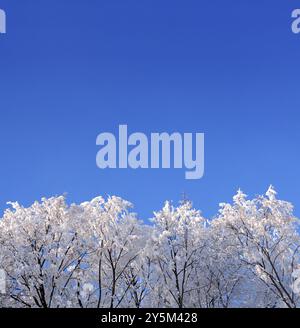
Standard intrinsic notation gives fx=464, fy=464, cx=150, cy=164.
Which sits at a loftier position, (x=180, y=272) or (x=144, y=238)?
(x=144, y=238)

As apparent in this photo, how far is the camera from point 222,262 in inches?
1131

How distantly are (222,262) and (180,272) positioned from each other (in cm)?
307

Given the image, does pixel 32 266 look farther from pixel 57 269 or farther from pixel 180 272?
pixel 180 272

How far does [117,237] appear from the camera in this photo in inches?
1011

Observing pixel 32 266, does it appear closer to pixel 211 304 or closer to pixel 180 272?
pixel 180 272

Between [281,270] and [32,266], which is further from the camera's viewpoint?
[281,270]
